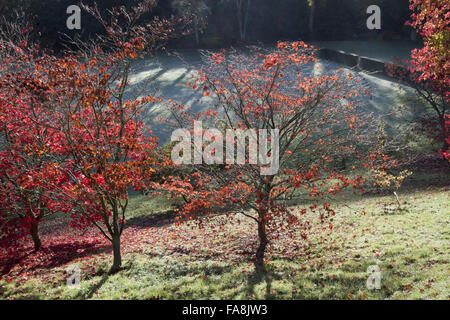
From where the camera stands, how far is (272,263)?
31.7ft

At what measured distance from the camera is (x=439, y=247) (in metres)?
8.73

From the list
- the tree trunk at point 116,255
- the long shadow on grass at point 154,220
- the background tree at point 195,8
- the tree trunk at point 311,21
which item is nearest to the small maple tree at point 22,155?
the tree trunk at point 116,255

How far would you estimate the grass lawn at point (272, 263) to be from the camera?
7.77 metres

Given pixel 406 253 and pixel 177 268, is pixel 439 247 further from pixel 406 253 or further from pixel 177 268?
pixel 177 268

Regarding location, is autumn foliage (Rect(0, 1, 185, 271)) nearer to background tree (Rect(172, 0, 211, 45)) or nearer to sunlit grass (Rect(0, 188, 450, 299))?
sunlit grass (Rect(0, 188, 450, 299))

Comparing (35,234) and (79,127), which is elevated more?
(79,127)

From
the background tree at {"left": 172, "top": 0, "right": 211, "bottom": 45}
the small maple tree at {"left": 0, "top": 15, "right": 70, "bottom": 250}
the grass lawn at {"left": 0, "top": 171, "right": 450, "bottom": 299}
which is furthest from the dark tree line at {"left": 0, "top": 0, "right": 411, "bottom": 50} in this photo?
the small maple tree at {"left": 0, "top": 15, "right": 70, "bottom": 250}

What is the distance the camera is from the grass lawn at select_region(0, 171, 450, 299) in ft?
25.5

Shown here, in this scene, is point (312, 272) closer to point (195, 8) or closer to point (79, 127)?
point (79, 127)

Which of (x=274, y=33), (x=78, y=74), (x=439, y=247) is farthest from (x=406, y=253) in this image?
(x=274, y=33)

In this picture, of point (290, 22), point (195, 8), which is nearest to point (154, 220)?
point (195, 8)

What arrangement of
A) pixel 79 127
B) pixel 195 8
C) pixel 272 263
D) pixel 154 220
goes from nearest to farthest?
pixel 79 127 → pixel 272 263 → pixel 154 220 → pixel 195 8

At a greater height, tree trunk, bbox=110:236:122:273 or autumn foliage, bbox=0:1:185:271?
autumn foliage, bbox=0:1:185:271
